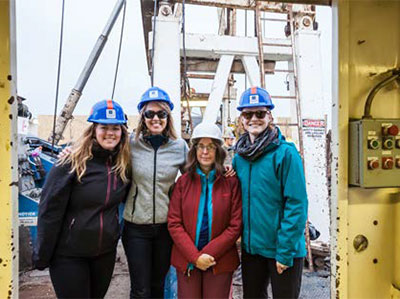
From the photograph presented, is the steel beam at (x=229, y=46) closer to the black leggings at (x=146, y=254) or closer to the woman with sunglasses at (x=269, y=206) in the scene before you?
the woman with sunglasses at (x=269, y=206)

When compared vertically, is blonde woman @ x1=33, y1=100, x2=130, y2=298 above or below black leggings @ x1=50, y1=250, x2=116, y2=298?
above

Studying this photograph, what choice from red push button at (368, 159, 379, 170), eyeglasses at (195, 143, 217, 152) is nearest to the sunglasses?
eyeglasses at (195, 143, 217, 152)

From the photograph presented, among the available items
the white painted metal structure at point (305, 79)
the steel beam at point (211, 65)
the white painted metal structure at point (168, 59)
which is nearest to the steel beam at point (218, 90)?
the white painted metal structure at point (305, 79)

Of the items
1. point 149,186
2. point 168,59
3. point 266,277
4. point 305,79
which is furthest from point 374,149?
point 305,79

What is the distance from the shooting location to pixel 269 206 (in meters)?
1.71

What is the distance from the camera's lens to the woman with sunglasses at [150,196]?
190 cm

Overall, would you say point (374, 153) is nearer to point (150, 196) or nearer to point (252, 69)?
point (150, 196)

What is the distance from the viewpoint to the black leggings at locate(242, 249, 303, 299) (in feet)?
5.61

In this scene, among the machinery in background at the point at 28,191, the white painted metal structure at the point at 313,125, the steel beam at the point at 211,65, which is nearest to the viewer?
the machinery in background at the point at 28,191

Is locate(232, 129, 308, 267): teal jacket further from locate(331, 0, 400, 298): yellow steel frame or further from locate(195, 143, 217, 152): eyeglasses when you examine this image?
locate(331, 0, 400, 298): yellow steel frame

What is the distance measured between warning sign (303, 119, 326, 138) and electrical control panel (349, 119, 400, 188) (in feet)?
9.22

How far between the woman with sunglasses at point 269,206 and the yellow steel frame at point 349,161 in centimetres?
46

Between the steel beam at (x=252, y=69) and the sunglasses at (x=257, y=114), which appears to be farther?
the steel beam at (x=252, y=69)

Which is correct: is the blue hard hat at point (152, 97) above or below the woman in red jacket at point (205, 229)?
above
